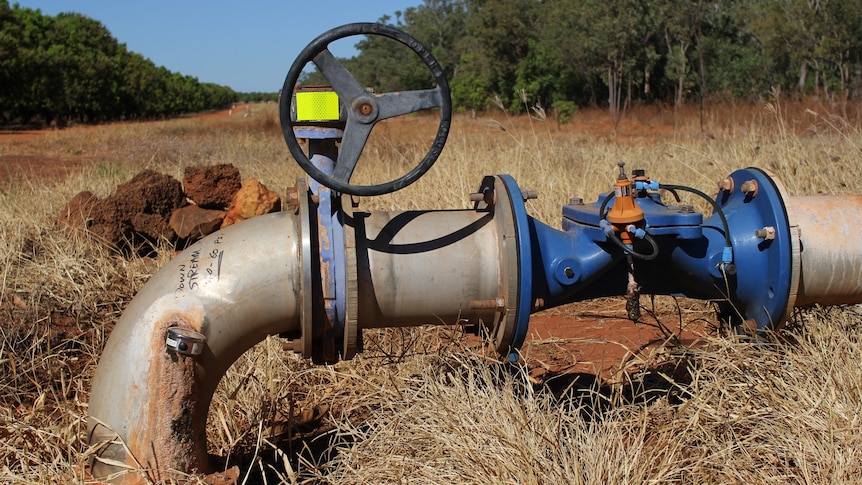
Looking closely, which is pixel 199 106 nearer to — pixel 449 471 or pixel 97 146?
pixel 97 146

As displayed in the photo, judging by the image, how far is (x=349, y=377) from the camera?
2.39 m

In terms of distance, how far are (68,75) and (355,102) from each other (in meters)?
27.0

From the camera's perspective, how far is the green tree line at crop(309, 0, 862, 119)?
16.2 m

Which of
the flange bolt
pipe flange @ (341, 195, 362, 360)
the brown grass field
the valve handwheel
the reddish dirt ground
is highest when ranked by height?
the valve handwheel

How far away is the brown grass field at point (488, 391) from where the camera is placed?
5.21 ft

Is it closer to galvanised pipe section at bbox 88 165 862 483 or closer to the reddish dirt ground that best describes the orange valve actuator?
galvanised pipe section at bbox 88 165 862 483

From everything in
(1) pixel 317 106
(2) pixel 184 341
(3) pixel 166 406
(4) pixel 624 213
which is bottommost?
(3) pixel 166 406

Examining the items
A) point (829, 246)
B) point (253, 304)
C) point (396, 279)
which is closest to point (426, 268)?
point (396, 279)

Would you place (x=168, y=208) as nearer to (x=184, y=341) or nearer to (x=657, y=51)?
(x=184, y=341)

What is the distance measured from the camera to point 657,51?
21156mm

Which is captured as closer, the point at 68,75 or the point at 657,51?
the point at 657,51

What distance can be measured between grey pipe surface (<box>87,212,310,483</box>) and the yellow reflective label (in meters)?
0.25

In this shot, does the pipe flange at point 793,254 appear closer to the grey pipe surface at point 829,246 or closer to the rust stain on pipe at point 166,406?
the grey pipe surface at point 829,246

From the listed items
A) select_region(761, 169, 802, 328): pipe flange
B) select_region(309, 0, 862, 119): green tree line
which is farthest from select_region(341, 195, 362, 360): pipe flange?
select_region(309, 0, 862, 119): green tree line
